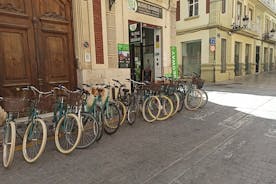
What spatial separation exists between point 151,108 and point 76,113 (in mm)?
2356

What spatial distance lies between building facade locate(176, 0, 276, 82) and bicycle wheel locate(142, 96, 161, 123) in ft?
34.5

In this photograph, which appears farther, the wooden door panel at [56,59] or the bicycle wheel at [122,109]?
the wooden door panel at [56,59]

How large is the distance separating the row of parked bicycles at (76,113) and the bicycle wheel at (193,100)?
30cm

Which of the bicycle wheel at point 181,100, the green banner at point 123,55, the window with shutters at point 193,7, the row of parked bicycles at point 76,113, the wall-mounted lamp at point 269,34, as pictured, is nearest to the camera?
the row of parked bicycles at point 76,113

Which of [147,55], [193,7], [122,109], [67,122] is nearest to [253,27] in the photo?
[193,7]

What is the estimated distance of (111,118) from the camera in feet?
15.3

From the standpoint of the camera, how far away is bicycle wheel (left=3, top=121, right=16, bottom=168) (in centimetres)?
316

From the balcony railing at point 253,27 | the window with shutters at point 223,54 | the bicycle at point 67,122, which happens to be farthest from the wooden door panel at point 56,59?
the balcony railing at point 253,27

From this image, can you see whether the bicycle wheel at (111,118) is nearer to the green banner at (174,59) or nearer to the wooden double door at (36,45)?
the wooden double door at (36,45)

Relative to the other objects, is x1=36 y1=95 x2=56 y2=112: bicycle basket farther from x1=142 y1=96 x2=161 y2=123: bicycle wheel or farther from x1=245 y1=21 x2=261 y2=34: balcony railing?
x1=245 y1=21 x2=261 y2=34: balcony railing

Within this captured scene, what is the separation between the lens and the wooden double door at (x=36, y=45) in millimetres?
4906

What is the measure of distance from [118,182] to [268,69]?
29.0 m

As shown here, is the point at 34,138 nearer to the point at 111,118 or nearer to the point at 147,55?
the point at 111,118

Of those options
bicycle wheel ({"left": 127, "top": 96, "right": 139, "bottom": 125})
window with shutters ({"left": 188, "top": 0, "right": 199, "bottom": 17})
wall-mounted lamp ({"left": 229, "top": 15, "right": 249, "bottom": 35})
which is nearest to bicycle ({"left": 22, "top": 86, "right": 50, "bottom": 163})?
bicycle wheel ({"left": 127, "top": 96, "right": 139, "bottom": 125})
